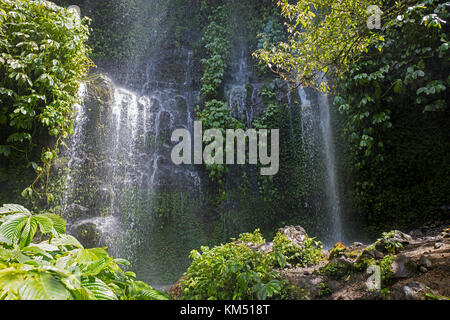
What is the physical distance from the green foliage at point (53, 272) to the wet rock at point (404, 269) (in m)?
2.00

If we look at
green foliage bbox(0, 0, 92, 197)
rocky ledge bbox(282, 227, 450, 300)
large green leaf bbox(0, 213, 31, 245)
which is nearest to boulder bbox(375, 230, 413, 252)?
rocky ledge bbox(282, 227, 450, 300)

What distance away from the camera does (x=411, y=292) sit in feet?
5.62

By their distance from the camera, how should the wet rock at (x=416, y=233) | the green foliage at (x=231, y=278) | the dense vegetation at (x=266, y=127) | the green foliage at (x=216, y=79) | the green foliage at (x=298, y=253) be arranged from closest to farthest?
the green foliage at (x=231, y=278) → the dense vegetation at (x=266, y=127) → the green foliage at (x=298, y=253) → the wet rock at (x=416, y=233) → the green foliage at (x=216, y=79)

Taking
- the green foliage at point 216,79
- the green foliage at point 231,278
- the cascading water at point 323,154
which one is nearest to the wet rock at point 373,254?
the green foliage at point 231,278

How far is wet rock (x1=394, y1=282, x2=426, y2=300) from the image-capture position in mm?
1675

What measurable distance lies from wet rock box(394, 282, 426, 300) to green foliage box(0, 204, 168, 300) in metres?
1.64

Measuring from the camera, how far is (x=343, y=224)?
224 inches

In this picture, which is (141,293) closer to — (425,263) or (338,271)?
(338,271)

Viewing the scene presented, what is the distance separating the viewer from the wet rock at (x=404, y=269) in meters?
2.09

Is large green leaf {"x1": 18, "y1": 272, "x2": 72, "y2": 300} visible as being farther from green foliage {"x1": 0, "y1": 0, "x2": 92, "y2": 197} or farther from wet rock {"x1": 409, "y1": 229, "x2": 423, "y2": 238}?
wet rock {"x1": 409, "y1": 229, "x2": 423, "y2": 238}

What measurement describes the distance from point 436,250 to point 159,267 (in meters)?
5.05

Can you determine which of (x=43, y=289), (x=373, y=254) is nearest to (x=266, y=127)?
(x=373, y=254)

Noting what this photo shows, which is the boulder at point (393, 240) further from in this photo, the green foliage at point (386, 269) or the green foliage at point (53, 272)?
the green foliage at point (53, 272)

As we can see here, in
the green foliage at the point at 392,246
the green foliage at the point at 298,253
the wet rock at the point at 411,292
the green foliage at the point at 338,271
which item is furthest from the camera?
the green foliage at the point at 298,253
